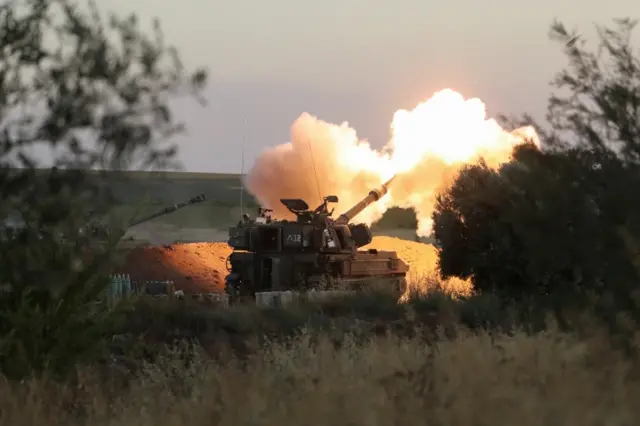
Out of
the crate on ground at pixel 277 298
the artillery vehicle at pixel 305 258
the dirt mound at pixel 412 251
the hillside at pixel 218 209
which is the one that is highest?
the hillside at pixel 218 209

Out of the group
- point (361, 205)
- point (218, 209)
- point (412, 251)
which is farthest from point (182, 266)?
point (218, 209)

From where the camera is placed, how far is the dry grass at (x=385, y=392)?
7.32 m


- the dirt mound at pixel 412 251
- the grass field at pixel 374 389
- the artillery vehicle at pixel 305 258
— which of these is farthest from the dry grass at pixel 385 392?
the dirt mound at pixel 412 251

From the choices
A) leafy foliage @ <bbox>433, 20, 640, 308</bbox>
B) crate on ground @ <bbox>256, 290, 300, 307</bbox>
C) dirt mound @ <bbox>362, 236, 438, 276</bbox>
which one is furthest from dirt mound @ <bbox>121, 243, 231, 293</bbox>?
leafy foliage @ <bbox>433, 20, 640, 308</bbox>

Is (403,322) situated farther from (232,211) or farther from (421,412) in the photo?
(232,211)

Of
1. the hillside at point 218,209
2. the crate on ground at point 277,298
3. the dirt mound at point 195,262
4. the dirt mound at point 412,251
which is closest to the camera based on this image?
the crate on ground at point 277,298

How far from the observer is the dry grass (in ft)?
24.0

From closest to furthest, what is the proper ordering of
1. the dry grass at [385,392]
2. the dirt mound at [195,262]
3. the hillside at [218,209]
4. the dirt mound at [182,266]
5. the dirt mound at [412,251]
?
1. the dry grass at [385,392]
2. the dirt mound at [182,266]
3. the dirt mound at [195,262]
4. the dirt mound at [412,251]
5. the hillside at [218,209]

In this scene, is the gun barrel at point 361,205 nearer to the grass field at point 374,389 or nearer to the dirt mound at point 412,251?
the dirt mound at point 412,251

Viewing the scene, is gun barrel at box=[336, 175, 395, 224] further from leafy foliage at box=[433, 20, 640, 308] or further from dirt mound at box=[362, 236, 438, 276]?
leafy foliage at box=[433, 20, 640, 308]

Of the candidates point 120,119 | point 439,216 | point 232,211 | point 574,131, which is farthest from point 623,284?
point 232,211

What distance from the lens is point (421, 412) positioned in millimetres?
7457

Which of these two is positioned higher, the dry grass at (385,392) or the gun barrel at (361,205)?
the gun barrel at (361,205)

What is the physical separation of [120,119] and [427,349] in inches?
157
